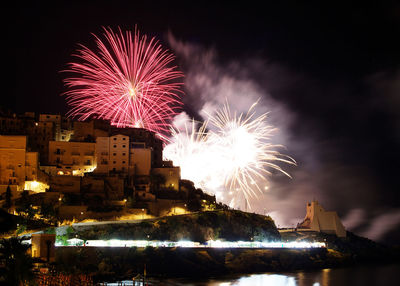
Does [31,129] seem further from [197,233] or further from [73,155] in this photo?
[197,233]

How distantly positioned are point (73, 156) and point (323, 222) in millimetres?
71477

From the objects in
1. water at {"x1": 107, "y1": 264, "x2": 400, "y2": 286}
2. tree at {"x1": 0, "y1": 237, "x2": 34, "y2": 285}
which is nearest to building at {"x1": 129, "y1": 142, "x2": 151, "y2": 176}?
water at {"x1": 107, "y1": 264, "x2": 400, "y2": 286}

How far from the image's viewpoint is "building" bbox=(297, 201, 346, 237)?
120 metres

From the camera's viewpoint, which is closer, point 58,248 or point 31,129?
point 58,248

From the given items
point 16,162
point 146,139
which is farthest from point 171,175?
point 16,162

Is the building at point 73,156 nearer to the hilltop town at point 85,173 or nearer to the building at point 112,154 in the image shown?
the hilltop town at point 85,173

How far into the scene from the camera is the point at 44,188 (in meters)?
69.9

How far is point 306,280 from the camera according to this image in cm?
6181

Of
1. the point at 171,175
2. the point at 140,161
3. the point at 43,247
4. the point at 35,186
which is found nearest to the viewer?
the point at 43,247

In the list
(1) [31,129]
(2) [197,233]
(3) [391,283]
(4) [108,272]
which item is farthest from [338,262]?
(1) [31,129]

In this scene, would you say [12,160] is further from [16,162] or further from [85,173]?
[85,173]

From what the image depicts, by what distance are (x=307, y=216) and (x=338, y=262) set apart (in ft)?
119

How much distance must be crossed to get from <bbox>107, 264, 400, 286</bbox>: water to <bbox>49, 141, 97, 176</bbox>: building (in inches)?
1231

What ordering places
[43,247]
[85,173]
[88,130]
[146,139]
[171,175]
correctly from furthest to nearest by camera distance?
[146,139], [88,130], [171,175], [85,173], [43,247]
